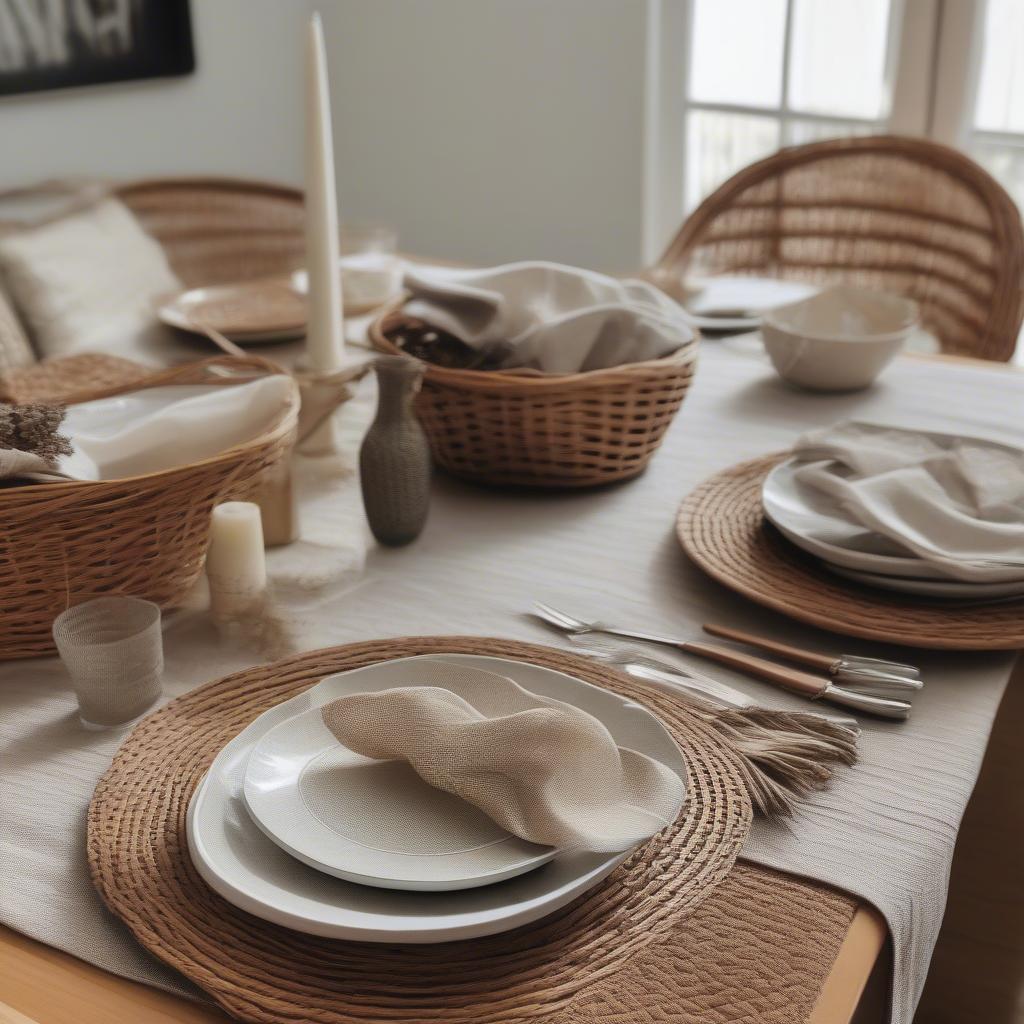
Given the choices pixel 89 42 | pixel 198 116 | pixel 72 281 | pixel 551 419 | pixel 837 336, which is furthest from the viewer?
pixel 198 116

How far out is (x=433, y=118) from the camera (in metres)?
3.05

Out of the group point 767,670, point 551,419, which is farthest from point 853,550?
point 551,419

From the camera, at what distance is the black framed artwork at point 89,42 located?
2.29 m

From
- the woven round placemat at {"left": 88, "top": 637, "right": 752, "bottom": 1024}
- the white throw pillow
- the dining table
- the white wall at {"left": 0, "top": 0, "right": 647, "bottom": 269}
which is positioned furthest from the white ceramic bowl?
the white wall at {"left": 0, "top": 0, "right": 647, "bottom": 269}

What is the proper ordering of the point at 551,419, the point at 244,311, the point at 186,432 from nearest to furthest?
the point at 186,432, the point at 551,419, the point at 244,311

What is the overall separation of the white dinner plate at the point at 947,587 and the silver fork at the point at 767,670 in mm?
120

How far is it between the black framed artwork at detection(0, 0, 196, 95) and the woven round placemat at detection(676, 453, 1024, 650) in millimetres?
1876

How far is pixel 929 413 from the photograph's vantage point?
4.13ft

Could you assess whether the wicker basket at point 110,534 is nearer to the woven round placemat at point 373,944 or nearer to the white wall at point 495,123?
the woven round placemat at point 373,944

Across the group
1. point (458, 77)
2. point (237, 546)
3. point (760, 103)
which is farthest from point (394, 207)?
point (237, 546)

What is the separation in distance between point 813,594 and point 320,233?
1.82 feet

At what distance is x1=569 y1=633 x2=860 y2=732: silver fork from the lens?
0.76 m

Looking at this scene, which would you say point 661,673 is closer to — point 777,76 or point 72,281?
point 72,281

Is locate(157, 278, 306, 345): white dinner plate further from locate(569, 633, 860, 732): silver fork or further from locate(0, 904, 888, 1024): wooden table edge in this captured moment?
locate(0, 904, 888, 1024): wooden table edge
